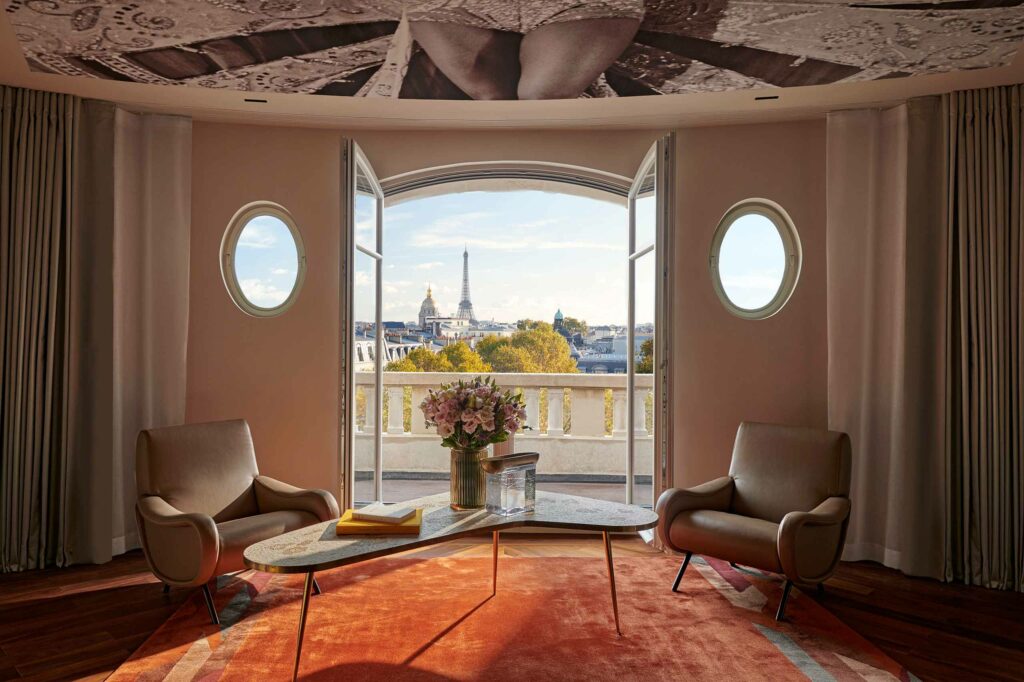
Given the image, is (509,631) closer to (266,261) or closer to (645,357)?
(645,357)

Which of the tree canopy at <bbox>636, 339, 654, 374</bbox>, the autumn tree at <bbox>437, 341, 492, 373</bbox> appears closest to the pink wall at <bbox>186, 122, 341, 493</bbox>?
the tree canopy at <bbox>636, 339, 654, 374</bbox>

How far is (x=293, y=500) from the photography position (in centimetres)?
356

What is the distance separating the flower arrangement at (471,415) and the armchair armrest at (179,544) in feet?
3.40

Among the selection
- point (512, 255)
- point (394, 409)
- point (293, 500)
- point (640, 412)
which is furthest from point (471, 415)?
point (512, 255)

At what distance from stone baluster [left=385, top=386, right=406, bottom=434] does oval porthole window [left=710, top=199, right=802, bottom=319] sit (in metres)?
3.00

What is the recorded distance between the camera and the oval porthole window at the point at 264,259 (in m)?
4.46

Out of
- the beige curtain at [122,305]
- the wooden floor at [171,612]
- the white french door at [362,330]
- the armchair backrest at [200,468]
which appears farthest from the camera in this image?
the white french door at [362,330]

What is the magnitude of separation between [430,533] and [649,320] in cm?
215

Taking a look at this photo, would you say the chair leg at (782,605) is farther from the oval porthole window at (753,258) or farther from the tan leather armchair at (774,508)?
the oval porthole window at (753,258)

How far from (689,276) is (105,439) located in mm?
3475

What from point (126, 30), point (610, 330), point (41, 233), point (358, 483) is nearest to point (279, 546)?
point (358, 483)

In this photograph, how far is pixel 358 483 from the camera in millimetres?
4273

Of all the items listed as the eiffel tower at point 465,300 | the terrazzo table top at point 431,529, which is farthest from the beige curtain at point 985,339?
the eiffel tower at point 465,300

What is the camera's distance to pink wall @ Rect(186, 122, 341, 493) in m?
4.36
